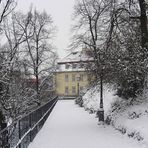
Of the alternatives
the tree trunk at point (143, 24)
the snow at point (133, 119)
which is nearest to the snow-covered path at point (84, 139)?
the snow at point (133, 119)

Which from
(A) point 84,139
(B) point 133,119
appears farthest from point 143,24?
(A) point 84,139

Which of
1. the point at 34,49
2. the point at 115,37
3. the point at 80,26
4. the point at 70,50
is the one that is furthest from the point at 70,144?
the point at 34,49

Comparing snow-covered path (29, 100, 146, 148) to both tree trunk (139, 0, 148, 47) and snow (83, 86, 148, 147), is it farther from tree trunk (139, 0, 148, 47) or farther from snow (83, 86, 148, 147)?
tree trunk (139, 0, 148, 47)

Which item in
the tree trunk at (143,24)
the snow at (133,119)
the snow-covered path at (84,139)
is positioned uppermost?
the tree trunk at (143,24)

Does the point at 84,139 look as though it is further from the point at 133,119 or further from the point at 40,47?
the point at 40,47

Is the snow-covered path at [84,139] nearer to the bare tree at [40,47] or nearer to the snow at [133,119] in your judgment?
the snow at [133,119]

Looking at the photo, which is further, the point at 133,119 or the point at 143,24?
the point at 143,24

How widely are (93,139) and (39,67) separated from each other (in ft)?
77.5

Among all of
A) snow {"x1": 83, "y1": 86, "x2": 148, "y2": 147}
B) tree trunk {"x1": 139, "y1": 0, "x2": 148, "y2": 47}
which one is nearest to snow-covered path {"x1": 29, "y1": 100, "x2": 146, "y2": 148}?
snow {"x1": 83, "y1": 86, "x2": 148, "y2": 147}

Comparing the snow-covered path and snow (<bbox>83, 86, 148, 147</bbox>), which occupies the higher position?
snow (<bbox>83, 86, 148, 147</bbox>)

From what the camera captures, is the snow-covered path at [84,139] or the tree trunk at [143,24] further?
the tree trunk at [143,24]

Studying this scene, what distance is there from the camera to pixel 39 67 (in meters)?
37.2

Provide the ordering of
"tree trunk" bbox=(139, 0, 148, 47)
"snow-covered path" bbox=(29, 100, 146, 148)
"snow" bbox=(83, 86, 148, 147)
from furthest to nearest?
"tree trunk" bbox=(139, 0, 148, 47) → "snow-covered path" bbox=(29, 100, 146, 148) → "snow" bbox=(83, 86, 148, 147)

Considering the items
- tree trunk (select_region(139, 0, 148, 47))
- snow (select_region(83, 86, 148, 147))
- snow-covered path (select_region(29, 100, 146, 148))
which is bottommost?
snow-covered path (select_region(29, 100, 146, 148))
